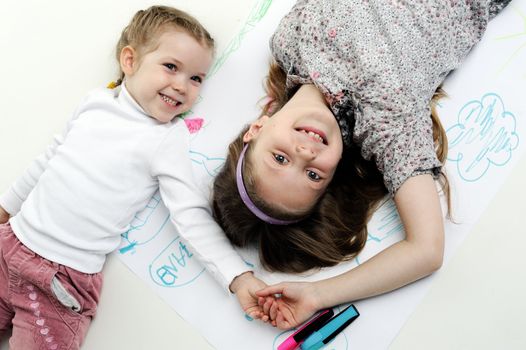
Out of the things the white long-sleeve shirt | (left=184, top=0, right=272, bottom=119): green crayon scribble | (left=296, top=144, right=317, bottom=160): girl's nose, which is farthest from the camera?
(left=184, top=0, right=272, bottom=119): green crayon scribble

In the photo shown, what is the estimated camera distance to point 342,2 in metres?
0.82

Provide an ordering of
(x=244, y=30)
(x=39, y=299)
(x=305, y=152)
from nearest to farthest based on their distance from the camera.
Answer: (x=305, y=152) → (x=39, y=299) → (x=244, y=30)

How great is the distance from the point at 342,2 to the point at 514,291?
518 mm

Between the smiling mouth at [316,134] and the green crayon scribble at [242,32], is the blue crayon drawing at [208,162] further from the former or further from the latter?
the smiling mouth at [316,134]

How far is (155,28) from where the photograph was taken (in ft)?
2.79

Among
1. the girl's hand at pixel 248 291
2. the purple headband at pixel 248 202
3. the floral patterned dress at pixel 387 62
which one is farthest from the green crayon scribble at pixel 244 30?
the girl's hand at pixel 248 291

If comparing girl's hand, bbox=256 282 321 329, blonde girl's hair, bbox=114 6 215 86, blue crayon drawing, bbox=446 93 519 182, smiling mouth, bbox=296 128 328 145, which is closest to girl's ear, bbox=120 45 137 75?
blonde girl's hair, bbox=114 6 215 86

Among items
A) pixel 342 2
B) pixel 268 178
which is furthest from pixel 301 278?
pixel 342 2

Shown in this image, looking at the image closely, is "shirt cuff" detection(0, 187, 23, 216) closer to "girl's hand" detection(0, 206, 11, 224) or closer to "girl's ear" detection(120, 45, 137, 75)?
"girl's hand" detection(0, 206, 11, 224)

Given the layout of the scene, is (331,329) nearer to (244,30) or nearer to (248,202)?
(248,202)

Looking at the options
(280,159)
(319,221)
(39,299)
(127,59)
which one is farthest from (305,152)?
Answer: (39,299)

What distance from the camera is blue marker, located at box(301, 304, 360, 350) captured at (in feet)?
2.53

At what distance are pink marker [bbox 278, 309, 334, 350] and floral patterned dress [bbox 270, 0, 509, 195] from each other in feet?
0.73

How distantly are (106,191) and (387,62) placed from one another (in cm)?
49
